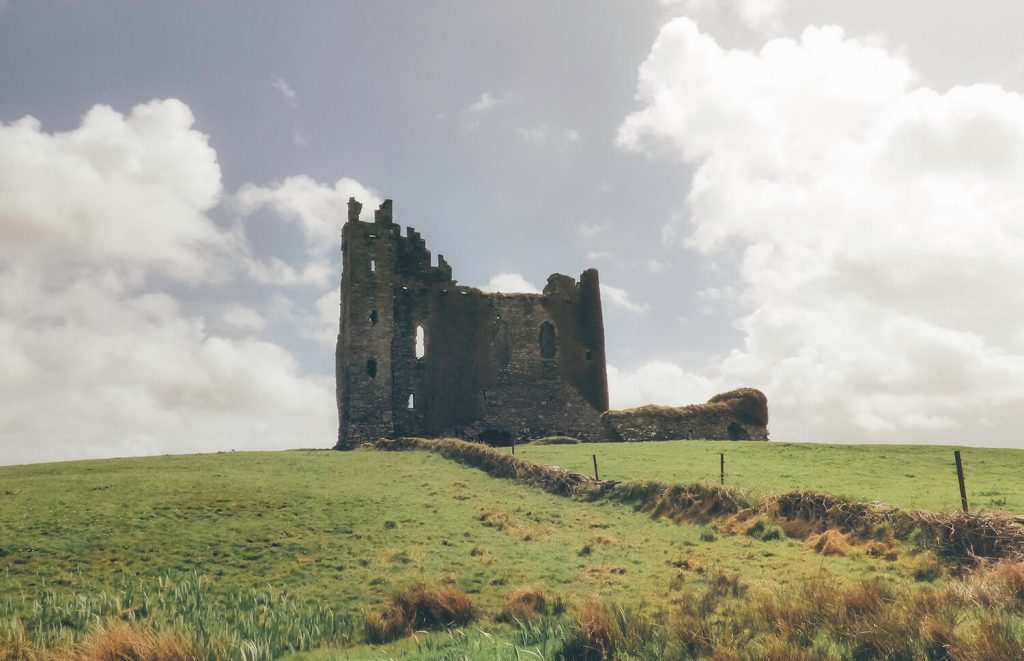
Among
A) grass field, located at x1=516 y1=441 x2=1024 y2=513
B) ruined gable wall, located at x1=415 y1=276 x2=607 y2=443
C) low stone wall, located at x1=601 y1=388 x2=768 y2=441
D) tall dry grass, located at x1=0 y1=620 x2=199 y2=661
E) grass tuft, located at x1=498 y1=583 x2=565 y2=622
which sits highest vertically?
ruined gable wall, located at x1=415 y1=276 x2=607 y2=443

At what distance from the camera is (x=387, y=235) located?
43719 mm

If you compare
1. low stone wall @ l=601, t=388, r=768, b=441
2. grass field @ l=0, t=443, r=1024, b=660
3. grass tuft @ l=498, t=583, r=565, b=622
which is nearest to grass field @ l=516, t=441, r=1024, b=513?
grass field @ l=0, t=443, r=1024, b=660

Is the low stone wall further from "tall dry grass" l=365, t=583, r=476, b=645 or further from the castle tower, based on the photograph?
"tall dry grass" l=365, t=583, r=476, b=645

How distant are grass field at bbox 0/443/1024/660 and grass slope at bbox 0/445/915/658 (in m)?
0.05

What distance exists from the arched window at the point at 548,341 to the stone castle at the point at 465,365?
0.25ft

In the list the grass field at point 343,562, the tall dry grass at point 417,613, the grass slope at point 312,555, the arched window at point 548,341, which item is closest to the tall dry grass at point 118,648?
the grass field at point 343,562

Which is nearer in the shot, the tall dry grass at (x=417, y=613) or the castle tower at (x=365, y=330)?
the tall dry grass at (x=417, y=613)

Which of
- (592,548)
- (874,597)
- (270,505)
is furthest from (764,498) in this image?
(270,505)

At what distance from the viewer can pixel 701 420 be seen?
138ft

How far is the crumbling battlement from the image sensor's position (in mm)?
41594

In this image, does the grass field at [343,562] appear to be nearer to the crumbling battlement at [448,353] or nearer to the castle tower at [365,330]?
the castle tower at [365,330]

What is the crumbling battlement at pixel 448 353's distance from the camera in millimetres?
41594

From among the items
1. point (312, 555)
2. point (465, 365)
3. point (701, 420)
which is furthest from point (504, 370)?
point (312, 555)

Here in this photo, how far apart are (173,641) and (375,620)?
2.87 meters
